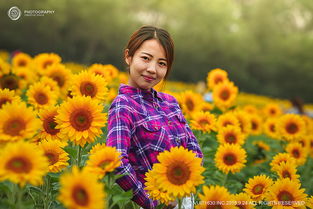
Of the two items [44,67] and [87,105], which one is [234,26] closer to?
[44,67]

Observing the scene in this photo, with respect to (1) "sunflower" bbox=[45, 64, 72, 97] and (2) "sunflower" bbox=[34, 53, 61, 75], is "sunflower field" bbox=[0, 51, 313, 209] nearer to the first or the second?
(1) "sunflower" bbox=[45, 64, 72, 97]

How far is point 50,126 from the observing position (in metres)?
2.22

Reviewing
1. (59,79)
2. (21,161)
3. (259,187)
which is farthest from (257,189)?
(59,79)

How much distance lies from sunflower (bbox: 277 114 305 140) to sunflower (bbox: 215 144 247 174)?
1.34 meters

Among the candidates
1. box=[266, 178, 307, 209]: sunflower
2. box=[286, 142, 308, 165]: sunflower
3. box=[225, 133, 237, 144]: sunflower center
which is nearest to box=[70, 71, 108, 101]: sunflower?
box=[266, 178, 307, 209]: sunflower

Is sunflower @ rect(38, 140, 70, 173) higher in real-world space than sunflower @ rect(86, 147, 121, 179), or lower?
higher

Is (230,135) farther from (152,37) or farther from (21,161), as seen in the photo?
(21,161)

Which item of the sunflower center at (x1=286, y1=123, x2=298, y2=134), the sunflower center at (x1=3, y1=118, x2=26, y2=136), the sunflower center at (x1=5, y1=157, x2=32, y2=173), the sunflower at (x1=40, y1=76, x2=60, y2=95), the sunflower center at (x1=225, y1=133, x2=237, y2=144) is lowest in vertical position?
the sunflower center at (x1=5, y1=157, x2=32, y2=173)

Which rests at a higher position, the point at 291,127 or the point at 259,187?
the point at 291,127

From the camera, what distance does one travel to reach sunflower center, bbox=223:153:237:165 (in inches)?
113

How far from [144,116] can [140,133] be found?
108 mm

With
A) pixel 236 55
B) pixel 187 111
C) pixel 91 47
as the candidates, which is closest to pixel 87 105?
pixel 187 111

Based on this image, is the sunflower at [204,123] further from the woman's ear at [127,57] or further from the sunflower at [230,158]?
the woman's ear at [127,57]

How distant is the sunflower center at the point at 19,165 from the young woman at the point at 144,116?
2.12ft
